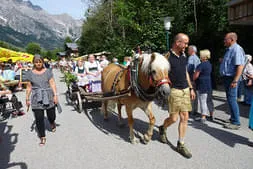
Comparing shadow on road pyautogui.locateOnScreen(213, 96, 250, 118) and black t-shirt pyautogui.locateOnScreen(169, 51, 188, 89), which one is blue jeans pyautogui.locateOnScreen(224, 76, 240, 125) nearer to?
shadow on road pyautogui.locateOnScreen(213, 96, 250, 118)

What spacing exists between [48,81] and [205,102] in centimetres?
365

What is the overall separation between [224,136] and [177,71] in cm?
189

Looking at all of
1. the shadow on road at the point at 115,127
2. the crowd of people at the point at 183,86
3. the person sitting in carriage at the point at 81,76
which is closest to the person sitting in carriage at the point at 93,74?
the person sitting in carriage at the point at 81,76

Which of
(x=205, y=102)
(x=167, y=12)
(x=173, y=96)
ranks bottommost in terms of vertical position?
(x=205, y=102)

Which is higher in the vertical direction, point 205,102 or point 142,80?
point 142,80

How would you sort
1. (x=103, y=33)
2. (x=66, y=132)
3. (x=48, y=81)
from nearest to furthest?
(x=48, y=81)
(x=66, y=132)
(x=103, y=33)

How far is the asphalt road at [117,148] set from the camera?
11.5ft

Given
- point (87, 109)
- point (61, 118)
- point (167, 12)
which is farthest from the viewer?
point (167, 12)

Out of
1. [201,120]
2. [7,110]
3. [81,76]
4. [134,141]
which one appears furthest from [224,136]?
[7,110]

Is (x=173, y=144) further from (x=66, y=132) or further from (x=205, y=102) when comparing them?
(x=66, y=132)

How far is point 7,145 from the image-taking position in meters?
4.64

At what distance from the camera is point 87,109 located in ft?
23.8

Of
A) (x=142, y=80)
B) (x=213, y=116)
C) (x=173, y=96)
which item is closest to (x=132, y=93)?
(x=142, y=80)

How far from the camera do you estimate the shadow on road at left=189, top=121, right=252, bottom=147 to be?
409 cm
